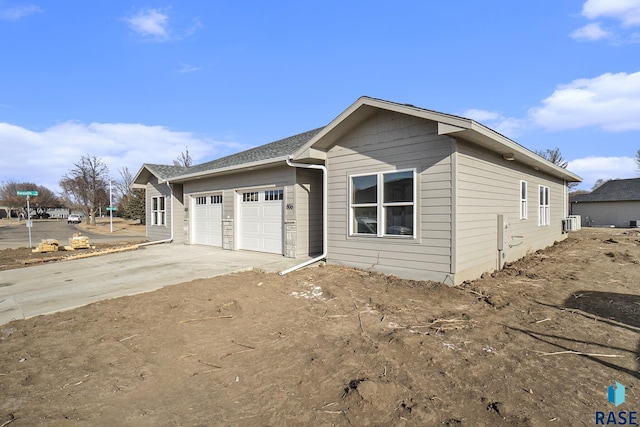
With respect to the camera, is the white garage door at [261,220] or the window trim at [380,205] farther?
the white garage door at [261,220]

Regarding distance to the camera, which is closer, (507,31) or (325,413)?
(325,413)

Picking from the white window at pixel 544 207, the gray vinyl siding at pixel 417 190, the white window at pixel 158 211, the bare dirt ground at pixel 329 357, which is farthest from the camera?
the white window at pixel 158 211

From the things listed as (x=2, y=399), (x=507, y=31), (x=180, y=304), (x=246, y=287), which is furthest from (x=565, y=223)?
(x=2, y=399)

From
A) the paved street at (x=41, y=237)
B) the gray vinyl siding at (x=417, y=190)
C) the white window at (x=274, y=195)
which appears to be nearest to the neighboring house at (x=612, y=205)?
the gray vinyl siding at (x=417, y=190)

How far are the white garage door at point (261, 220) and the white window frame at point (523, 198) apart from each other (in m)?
7.49

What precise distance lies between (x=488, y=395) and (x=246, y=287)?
4905mm

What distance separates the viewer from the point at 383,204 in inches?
304

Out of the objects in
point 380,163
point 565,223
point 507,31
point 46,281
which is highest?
point 507,31

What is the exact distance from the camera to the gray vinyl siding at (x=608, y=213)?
100.0ft

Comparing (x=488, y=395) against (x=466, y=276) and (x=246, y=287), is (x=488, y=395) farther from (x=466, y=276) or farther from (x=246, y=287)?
(x=246, y=287)

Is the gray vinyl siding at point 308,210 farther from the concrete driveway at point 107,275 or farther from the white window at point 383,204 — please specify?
the white window at point 383,204

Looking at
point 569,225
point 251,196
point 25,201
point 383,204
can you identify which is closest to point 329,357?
point 383,204

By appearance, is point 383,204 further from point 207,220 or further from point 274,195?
point 207,220

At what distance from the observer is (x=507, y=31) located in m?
9.46
